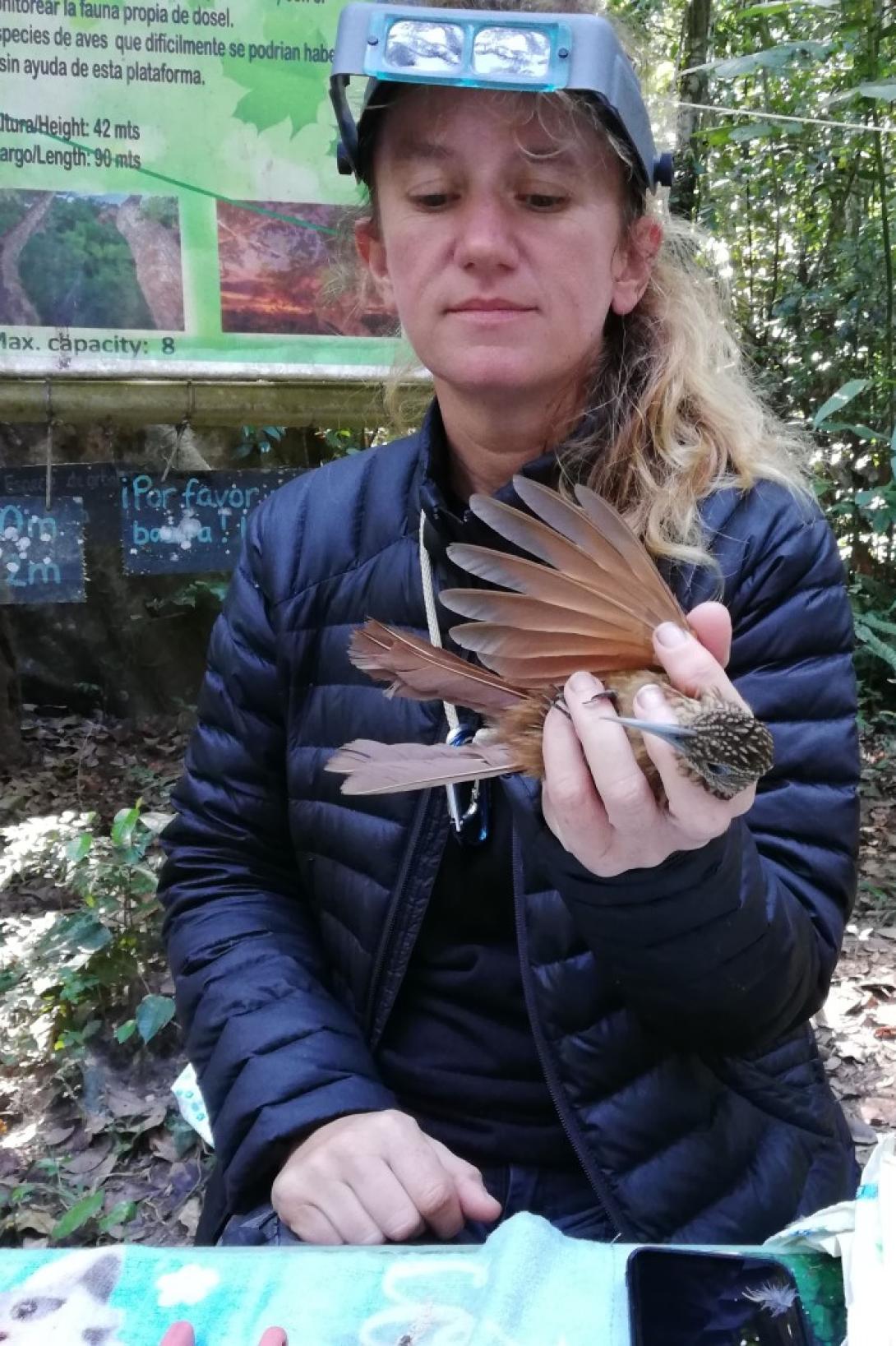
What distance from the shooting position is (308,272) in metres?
2.20

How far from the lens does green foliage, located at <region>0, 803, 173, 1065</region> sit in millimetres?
2682

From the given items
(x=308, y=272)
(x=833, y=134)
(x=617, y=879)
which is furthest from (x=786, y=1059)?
(x=833, y=134)

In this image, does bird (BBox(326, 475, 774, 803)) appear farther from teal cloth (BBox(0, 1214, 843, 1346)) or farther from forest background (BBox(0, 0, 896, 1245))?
forest background (BBox(0, 0, 896, 1245))

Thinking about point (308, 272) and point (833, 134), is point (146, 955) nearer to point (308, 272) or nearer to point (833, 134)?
point (308, 272)

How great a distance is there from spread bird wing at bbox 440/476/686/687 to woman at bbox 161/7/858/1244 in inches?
5.9

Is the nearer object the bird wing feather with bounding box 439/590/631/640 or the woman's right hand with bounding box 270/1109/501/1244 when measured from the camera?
the bird wing feather with bounding box 439/590/631/640

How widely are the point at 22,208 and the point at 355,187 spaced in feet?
2.21

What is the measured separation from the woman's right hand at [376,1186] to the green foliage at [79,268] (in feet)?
5.46

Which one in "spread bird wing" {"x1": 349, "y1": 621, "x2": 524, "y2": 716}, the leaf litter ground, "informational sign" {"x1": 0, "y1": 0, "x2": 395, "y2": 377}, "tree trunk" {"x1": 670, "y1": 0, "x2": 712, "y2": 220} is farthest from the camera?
"tree trunk" {"x1": 670, "y1": 0, "x2": 712, "y2": 220}

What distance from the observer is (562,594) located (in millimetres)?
933

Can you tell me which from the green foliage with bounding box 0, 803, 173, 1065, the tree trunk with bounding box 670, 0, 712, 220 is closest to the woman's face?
the green foliage with bounding box 0, 803, 173, 1065

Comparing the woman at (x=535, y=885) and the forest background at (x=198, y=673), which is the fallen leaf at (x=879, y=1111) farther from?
the woman at (x=535, y=885)

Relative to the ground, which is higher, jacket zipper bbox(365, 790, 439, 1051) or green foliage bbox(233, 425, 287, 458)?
green foliage bbox(233, 425, 287, 458)

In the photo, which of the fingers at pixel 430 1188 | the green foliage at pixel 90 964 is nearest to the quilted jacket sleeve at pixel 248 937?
the fingers at pixel 430 1188
